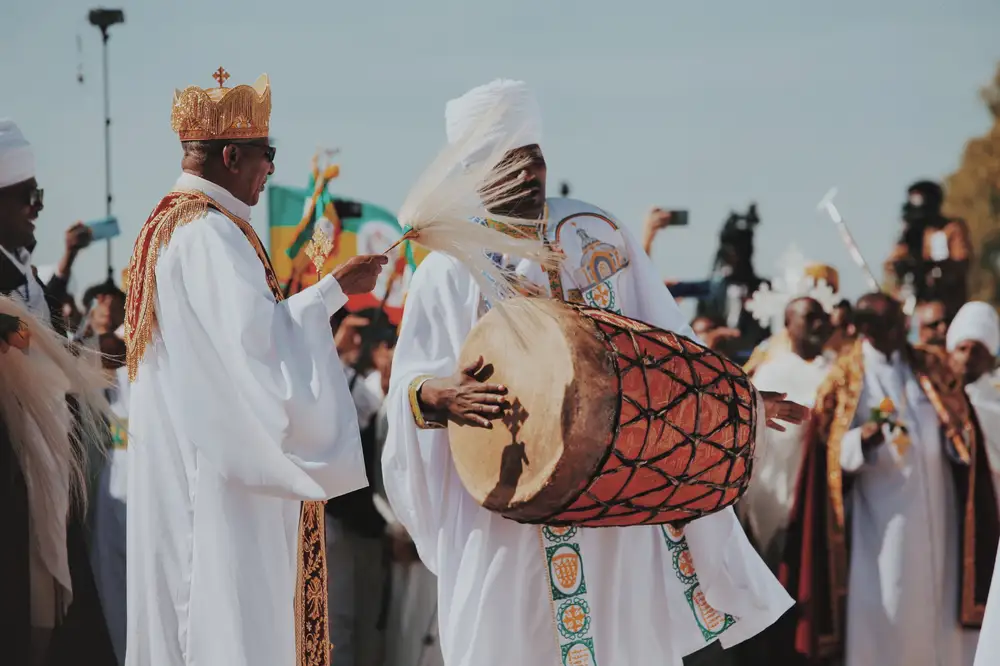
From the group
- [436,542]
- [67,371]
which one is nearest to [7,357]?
[67,371]

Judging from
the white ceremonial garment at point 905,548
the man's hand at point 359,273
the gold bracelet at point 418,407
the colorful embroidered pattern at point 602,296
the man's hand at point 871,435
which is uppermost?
the man's hand at point 359,273

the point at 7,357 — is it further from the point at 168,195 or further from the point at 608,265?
the point at 608,265

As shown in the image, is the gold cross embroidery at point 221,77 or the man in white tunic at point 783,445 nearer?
the gold cross embroidery at point 221,77

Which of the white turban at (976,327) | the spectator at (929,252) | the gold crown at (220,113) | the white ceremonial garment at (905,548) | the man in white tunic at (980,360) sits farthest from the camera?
the spectator at (929,252)

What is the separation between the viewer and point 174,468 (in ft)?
15.9

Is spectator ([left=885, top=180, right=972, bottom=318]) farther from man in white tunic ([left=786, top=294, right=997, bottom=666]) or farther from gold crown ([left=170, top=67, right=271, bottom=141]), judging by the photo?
gold crown ([left=170, top=67, right=271, bottom=141])

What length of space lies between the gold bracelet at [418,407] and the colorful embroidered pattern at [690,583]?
91 centimetres

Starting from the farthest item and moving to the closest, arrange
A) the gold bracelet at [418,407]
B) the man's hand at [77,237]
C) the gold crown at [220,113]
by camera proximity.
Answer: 1. the man's hand at [77,237]
2. the gold bracelet at [418,407]
3. the gold crown at [220,113]

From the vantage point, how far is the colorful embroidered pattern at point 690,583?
5.54m

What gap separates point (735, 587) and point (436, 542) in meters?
1.02

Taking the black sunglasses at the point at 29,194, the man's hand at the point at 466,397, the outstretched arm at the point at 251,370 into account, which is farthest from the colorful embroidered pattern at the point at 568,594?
the black sunglasses at the point at 29,194

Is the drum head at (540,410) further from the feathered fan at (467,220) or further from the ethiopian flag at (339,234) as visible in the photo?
the ethiopian flag at (339,234)

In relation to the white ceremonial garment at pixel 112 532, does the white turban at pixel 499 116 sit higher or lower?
higher

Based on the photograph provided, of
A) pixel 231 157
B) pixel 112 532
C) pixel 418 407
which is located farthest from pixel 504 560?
pixel 112 532
